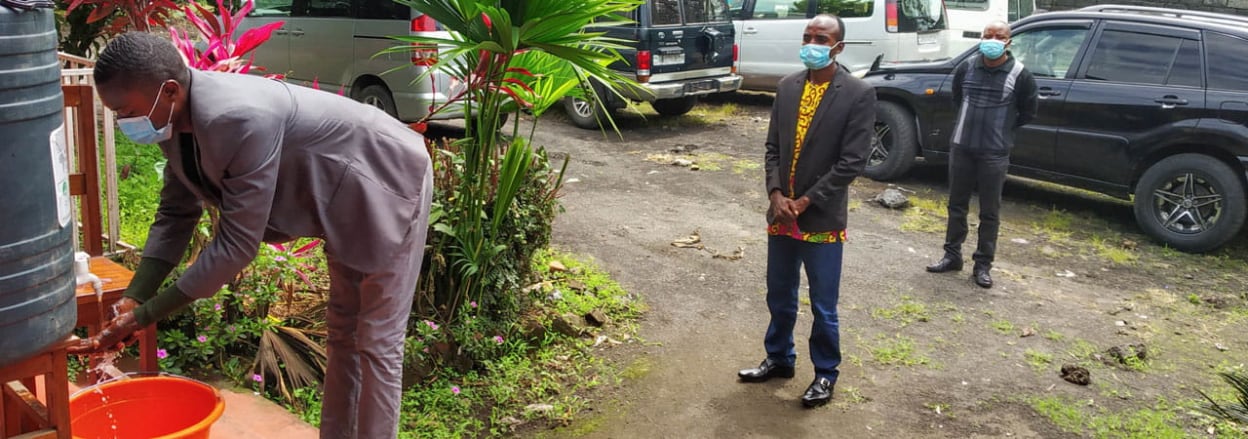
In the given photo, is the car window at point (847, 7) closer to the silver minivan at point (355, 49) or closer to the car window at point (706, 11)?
the car window at point (706, 11)

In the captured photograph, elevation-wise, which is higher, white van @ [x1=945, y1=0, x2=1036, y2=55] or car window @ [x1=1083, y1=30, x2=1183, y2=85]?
white van @ [x1=945, y1=0, x2=1036, y2=55]

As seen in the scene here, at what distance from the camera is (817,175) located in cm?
481

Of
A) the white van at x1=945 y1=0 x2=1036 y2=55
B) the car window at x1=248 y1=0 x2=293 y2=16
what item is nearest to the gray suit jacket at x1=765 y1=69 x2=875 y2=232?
the car window at x1=248 y1=0 x2=293 y2=16

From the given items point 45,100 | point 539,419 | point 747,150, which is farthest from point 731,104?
point 45,100

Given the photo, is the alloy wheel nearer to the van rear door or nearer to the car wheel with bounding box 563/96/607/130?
the van rear door

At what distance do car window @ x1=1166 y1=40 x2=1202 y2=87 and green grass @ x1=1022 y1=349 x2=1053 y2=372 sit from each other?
329cm

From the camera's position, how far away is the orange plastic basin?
3.29m

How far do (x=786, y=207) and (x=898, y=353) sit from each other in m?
1.45

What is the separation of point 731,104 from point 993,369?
28.3 feet

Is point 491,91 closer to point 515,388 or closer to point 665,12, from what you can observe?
point 515,388

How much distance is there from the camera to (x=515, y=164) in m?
5.15

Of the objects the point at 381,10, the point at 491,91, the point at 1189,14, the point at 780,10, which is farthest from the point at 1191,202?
the point at 381,10

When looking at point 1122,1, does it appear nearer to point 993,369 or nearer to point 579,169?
point 579,169

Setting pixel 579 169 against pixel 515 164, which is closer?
pixel 515 164
